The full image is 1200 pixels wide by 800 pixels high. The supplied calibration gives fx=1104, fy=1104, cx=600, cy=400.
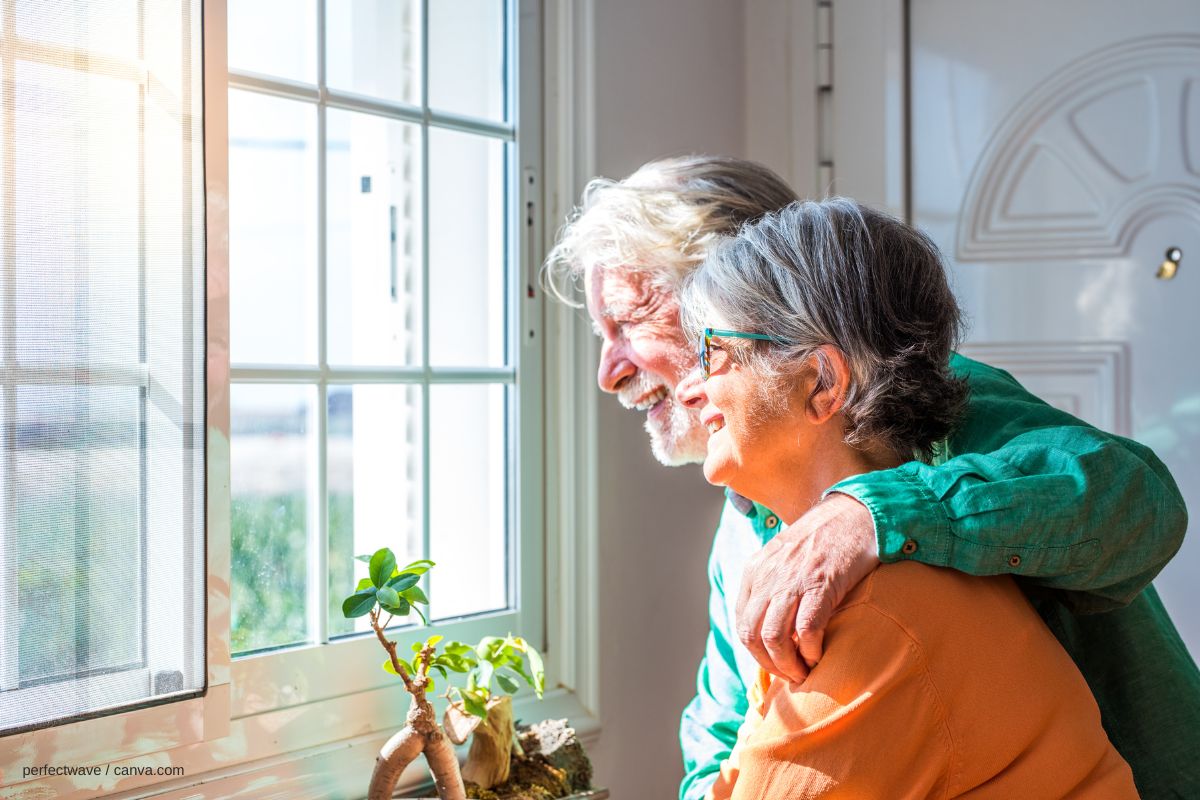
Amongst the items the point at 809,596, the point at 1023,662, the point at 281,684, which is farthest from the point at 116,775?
the point at 1023,662

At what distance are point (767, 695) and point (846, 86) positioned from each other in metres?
1.69

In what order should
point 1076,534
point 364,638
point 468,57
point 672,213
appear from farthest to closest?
point 468,57, point 364,638, point 672,213, point 1076,534

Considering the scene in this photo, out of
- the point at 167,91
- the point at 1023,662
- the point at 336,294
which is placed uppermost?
the point at 167,91

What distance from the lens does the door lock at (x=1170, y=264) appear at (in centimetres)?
205

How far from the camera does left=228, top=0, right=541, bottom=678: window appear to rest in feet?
5.06

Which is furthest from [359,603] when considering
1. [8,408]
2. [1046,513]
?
[1046,513]

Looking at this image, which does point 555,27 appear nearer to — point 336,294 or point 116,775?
point 336,294

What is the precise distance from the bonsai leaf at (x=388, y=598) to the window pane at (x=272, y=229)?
16.4 inches

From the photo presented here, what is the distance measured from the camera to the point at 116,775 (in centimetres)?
128

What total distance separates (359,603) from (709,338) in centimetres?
53

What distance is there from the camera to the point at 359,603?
4.31ft

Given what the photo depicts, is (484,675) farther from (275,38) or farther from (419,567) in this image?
(275,38)

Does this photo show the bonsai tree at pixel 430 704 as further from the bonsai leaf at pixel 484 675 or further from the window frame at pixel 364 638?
the window frame at pixel 364 638

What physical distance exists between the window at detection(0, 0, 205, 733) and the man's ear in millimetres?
695
